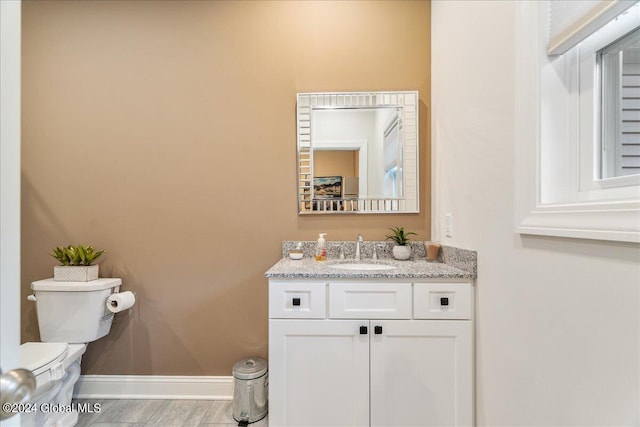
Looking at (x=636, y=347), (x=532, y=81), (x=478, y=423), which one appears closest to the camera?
(x=636, y=347)

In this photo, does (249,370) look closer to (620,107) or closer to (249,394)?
(249,394)

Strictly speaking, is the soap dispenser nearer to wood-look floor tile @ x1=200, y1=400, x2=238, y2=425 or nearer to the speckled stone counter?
the speckled stone counter

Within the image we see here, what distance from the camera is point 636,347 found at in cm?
67

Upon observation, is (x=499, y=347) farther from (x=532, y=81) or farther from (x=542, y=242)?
(x=532, y=81)

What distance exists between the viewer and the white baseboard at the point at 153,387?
5.83 feet

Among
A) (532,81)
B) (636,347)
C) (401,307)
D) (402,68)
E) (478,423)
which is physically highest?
(402,68)

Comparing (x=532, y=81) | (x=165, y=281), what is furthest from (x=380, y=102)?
(x=165, y=281)

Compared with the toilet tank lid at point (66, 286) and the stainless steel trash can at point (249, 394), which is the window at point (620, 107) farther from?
the toilet tank lid at point (66, 286)

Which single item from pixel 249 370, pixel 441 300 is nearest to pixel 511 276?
pixel 441 300

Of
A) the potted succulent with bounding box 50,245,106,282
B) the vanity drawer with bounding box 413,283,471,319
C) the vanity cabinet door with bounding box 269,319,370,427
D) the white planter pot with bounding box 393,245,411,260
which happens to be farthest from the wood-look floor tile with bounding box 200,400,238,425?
the white planter pot with bounding box 393,245,411,260

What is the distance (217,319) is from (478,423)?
4.93ft

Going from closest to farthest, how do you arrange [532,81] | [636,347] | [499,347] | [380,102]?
[636,347]
[532,81]
[499,347]
[380,102]

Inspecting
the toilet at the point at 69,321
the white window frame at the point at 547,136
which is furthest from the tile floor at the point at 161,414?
the white window frame at the point at 547,136

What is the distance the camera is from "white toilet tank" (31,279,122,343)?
5.23 feet
